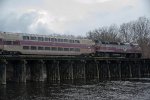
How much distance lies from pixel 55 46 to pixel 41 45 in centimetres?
386

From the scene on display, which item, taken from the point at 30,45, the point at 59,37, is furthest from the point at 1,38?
the point at 59,37

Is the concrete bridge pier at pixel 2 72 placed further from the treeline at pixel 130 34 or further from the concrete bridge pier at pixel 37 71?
the treeline at pixel 130 34

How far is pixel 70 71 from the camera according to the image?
66812mm

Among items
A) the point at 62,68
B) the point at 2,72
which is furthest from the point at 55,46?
the point at 2,72

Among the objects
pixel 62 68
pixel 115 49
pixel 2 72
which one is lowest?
pixel 2 72

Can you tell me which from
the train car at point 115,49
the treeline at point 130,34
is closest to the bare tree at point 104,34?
the treeline at point 130,34

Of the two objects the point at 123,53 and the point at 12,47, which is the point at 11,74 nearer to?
the point at 12,47

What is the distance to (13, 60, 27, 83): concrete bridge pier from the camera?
56.0 m

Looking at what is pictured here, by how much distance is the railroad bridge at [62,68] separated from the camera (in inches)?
2217

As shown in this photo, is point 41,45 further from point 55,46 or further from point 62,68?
point 62,68

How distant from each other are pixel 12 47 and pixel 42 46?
731cm

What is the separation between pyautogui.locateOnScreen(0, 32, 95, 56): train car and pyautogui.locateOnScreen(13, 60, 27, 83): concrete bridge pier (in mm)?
2992

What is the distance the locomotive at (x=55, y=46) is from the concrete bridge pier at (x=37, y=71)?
270 cm

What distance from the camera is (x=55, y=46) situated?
6712cm
